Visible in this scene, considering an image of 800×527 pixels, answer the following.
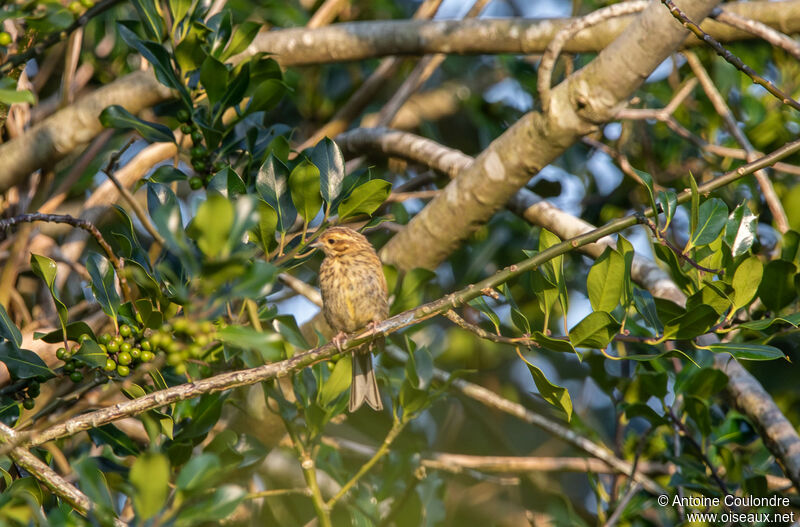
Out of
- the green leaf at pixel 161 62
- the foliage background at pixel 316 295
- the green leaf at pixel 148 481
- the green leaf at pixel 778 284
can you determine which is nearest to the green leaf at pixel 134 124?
the foliage background at pixel 316 295

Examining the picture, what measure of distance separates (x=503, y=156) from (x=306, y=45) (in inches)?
65.7

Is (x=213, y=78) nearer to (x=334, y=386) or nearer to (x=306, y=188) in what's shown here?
(x=306, y=188)

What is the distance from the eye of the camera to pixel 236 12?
5.17m

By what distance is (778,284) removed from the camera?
114 inches

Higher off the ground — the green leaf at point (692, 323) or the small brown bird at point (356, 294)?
the green leaf at point (692, 323)

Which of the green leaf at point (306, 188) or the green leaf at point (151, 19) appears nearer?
the green leaf at point (306, 188)

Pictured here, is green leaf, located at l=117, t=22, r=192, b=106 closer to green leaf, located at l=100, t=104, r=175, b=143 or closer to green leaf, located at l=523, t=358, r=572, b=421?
green leaf, located at l=100, t=104, r=175, b=143

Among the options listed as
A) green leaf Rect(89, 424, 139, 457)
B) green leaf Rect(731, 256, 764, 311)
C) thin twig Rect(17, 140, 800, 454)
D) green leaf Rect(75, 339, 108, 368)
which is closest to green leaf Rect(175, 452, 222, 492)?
thin twig Rect(17, 140, 800, 454)

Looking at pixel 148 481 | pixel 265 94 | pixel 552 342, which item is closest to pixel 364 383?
pixel 265 94

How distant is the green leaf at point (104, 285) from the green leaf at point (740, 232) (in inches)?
83.6

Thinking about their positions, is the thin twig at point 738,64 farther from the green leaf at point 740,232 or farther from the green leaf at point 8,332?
the green leaf at point 8,332

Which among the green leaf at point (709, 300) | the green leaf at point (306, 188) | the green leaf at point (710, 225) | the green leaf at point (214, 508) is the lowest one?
the green leaf at point (214, 508)

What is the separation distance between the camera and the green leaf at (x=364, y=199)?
2.50m

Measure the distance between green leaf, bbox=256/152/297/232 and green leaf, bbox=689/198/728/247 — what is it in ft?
4.31
